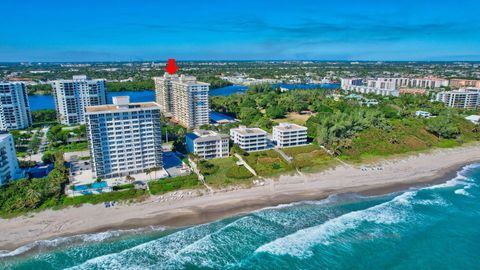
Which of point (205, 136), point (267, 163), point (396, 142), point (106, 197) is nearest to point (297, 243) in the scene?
point (267, 163)

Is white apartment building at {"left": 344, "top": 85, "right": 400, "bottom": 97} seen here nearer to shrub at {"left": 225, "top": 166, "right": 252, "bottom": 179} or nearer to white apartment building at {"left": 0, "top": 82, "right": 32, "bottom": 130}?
shrub at {"left": 225, "top": 166, "right": 252, "bottom": 179}

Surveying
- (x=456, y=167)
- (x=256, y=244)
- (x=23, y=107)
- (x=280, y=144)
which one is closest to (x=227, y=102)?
(x=280, y=144)

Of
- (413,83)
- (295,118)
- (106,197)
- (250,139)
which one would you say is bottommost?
(106,197)

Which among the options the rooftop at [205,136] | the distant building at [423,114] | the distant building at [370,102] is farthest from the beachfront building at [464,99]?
the rooftop at [205,136]

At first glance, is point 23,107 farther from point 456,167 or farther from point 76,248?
point 456,167

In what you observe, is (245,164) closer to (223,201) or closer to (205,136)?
(205,136)

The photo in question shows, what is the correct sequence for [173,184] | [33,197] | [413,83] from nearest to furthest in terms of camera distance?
[33,197], [173,184], [413,83]
